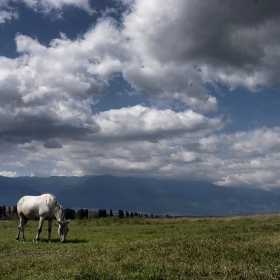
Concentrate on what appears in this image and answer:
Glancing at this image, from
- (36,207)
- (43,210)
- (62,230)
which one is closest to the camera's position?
(62,230)

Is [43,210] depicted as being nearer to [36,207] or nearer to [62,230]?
[36,207]

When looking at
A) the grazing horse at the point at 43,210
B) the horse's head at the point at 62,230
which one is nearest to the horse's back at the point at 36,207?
the grazing horse at the point at 43,210

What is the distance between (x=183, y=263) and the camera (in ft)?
34.2

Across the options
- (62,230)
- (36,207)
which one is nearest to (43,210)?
(36,207)

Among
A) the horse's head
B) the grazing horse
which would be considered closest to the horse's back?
the grazing horse

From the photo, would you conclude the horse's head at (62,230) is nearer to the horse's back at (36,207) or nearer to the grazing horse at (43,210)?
the grazing horse at (43,210)

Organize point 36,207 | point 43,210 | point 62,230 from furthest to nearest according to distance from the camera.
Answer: point 36,207, point 43,210, point 62,230

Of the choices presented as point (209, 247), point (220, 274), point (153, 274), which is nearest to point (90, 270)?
point (153, 274)

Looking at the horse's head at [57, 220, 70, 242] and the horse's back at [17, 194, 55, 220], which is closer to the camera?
the horse's head at [57, 220, 70, 242]

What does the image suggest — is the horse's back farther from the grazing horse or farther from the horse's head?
the horse's head

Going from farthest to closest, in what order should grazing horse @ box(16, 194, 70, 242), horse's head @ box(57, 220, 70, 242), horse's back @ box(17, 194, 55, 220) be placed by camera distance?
horse's back @ box(17, 194, 55, 220) < grazing horse @ box(16, 194, 70, 242) < horse's head @ box(57, 220, 70, 242)

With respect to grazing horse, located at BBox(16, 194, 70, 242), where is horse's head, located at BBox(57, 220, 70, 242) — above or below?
below

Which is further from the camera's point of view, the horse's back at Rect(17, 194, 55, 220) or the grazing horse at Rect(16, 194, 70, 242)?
the horse's back at Rect(17, 194, 55, 220)

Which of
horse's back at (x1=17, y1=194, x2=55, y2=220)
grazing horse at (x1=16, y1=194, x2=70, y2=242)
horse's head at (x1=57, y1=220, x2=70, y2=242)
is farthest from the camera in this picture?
horse's back at (x1=17, y1=194, x2=55, y2=220)
